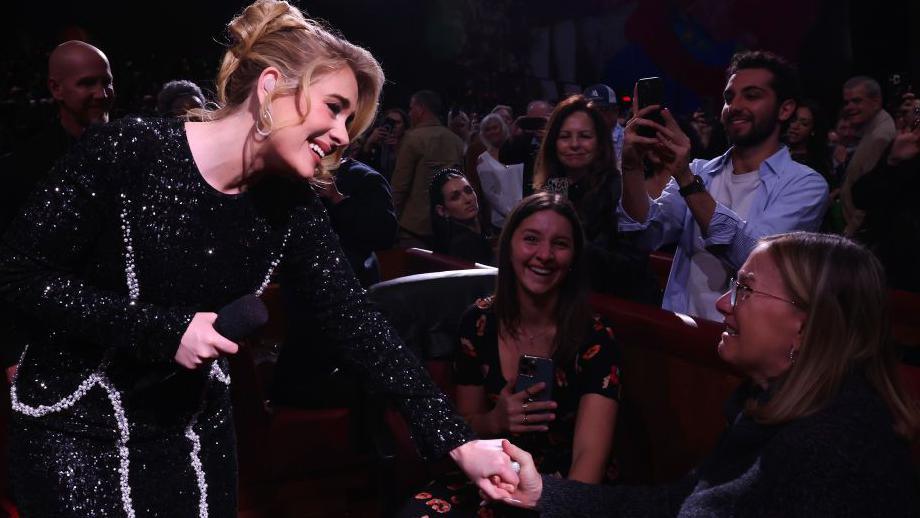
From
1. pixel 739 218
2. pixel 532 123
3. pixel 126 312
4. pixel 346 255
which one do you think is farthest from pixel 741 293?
pixel 532 123

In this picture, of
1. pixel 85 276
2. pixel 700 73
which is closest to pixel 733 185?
pixel 85 276

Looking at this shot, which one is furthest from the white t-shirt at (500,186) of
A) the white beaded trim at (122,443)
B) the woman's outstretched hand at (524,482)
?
the white beaded trim at (122,443)

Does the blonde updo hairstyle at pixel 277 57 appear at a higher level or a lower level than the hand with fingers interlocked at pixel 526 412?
higher

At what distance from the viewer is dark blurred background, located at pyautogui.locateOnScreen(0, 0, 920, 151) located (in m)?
8.59

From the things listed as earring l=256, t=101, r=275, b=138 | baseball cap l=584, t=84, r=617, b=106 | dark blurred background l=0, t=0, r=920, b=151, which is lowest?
earring l=256, t=101, r=275, b=138

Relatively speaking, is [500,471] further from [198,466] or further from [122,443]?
[122,443]

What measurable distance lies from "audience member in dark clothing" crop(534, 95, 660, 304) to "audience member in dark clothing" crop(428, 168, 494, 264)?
836mm

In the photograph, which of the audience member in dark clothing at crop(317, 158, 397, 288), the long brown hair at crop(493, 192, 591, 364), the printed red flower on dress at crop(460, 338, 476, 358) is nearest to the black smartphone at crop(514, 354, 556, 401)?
the long brown hair at crop(493, 192, 591, 364)

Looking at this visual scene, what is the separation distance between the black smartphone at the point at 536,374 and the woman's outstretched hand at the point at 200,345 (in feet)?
3.85

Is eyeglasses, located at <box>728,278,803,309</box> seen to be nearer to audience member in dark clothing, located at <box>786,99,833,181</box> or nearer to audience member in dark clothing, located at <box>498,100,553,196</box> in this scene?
audience member in dark clothing, located at <box>498,100,553,196</box>

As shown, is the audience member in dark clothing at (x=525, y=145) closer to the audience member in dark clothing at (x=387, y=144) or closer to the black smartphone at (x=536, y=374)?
the audience member in dark clothing at (x=387, y=144)

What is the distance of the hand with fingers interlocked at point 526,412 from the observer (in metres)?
2.25

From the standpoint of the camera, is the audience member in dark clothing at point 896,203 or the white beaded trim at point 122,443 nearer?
the white beaded trim at point 122,443

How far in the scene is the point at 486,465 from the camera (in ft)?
5.28
